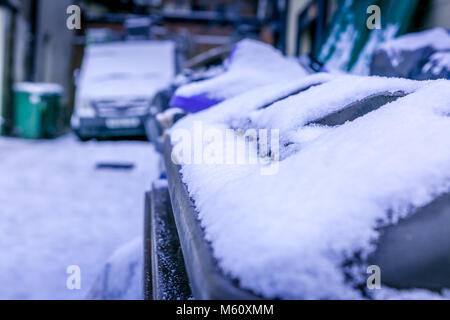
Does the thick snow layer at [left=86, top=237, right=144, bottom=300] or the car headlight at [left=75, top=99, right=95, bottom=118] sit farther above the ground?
the thick snow layer at [left=86, top=237, right=144, bottom=300]

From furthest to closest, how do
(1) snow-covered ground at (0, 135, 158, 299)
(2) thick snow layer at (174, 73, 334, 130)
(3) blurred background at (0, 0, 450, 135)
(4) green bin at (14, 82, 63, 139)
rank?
(4) green bin at (14, 82, 63, 139) → (3) blurred background at (0, 0, 450, 135) → (1) snow-covered ground at (0, 135, 158, 299) → (2) thick snow layer at (174, 73, 334, 130)

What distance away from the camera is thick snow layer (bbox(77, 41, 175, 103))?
26.9 ft

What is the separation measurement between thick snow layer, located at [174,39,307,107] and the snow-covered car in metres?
4.66

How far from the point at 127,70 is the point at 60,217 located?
535cm

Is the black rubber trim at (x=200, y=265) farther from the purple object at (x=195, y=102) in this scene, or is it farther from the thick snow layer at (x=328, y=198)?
the purple object at (x=195, y=102)

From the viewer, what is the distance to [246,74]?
9.15ft

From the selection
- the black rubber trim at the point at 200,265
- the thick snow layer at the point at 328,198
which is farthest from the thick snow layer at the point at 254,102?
the black rubber trim at the point at 200,265

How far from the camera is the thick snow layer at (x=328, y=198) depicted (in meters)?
0.74

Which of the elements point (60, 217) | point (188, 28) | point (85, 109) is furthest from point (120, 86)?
point (188, 28)

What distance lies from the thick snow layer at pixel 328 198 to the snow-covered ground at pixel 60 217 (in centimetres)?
173

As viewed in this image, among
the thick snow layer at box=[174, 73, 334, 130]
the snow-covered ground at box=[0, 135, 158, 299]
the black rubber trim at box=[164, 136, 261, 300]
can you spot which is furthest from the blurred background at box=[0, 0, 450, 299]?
the black rubber trim at box=[164, 136, 261, 300]

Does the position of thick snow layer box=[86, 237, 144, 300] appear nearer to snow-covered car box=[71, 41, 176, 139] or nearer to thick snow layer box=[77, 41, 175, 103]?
snow-covered car box=[71, 41, 176, 139]

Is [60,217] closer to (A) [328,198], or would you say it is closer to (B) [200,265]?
(B) [200,265]

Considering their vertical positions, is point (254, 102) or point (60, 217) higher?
point (254, 102)
